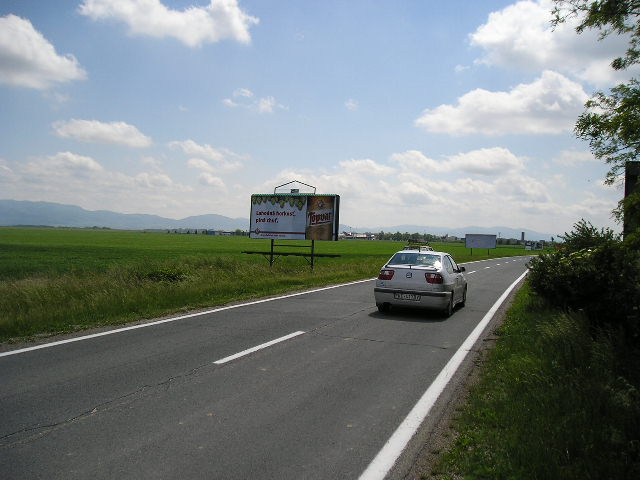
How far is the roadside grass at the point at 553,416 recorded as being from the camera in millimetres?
3457

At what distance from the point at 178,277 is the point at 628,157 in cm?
1394

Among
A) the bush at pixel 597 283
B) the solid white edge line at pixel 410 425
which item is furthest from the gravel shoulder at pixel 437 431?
the bush at pixel 597 283

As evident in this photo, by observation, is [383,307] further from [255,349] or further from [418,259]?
[255,349]

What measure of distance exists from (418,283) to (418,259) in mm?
781

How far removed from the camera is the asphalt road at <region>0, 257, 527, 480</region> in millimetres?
3643

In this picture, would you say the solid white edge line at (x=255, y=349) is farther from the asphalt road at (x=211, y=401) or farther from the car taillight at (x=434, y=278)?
the car taillight at (x=434, y=278)

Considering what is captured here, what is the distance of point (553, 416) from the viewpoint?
4.24m

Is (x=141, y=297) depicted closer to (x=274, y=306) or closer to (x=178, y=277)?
(x=274, y=306)

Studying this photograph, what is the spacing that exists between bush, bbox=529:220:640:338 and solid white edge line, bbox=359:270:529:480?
2656mm

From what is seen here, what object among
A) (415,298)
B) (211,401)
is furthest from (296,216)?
(211,401)

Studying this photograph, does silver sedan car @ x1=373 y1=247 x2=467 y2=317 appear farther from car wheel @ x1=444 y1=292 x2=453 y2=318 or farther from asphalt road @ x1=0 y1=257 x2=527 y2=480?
asphalt road @ x1=0 y1=257 x2=527 y2=480

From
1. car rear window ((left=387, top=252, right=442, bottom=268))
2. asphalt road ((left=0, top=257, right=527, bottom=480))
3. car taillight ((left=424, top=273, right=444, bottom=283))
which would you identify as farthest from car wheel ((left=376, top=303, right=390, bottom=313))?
asphalt road ((left=0, top=257, right=527, bottom=480))

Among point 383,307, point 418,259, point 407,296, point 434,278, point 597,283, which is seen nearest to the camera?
point 597,283

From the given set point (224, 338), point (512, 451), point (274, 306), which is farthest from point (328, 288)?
point (512, 451)
